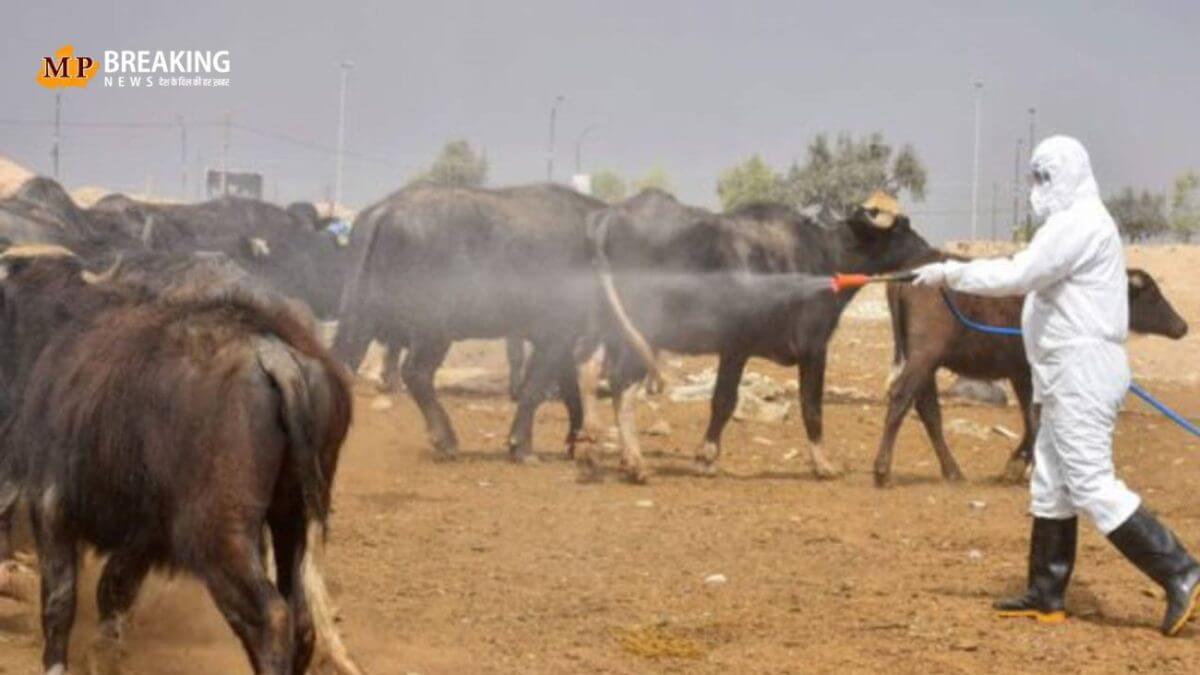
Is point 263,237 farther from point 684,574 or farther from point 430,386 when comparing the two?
point 684,574

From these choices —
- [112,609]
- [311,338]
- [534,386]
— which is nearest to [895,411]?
→ [534,386]

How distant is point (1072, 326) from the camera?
336 inches

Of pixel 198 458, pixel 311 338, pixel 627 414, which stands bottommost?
pixel 627 414

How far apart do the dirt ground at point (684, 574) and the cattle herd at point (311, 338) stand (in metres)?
0.45

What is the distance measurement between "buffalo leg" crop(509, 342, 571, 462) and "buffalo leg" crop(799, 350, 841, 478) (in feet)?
6.06

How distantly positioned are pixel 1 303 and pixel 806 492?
6.30 meters

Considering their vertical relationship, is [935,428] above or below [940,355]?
below

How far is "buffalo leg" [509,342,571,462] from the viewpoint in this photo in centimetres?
1459

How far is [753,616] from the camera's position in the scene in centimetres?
849

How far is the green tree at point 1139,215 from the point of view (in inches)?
2339

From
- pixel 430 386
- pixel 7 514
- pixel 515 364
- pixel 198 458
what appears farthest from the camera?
pixel 515 364

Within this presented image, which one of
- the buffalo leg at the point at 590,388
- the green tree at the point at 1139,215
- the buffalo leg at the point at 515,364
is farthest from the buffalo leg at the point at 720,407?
the green tree at the point at 1139,215

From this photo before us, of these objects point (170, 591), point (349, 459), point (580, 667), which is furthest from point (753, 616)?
point (349, 459)

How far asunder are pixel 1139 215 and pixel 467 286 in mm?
48650
